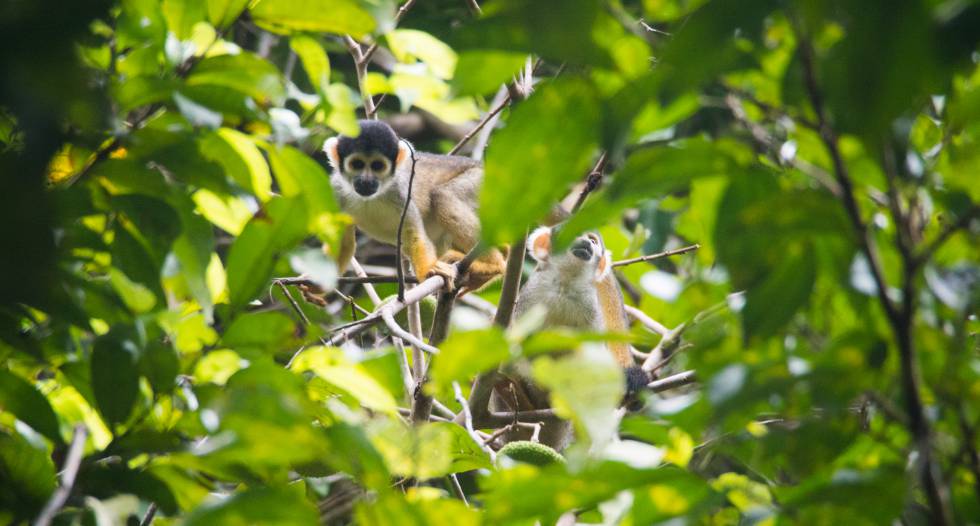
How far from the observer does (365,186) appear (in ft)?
13.1

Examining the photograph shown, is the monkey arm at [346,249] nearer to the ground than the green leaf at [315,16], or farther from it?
nearer to the ground

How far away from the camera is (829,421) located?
102cm

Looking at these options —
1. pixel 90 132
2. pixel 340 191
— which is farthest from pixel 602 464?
pixel 340 191

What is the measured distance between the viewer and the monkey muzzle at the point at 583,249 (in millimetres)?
3716

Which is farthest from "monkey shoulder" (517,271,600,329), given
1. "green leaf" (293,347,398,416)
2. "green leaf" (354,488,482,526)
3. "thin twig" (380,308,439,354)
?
"green leaf" (354,488,482,526)

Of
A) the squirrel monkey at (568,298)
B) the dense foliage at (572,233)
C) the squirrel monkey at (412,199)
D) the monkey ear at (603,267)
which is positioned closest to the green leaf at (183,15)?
the dense foliage at (572,233)

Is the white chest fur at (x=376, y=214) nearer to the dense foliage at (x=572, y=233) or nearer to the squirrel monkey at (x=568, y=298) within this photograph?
the squirrel monkey at (x=568, y=298)

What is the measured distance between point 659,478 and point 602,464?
3.0 inches

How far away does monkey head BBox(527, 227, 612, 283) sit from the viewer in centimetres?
373

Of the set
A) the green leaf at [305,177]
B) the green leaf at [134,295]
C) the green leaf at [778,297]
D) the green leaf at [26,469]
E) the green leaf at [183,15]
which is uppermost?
the green leaf at [183,15]

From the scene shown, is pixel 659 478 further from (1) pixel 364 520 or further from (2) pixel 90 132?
(2) pixel 90 132

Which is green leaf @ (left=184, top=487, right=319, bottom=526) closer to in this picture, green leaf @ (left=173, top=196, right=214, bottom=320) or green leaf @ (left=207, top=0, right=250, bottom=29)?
green leaf @ (left=173, top=196, right=214, bottom=320)

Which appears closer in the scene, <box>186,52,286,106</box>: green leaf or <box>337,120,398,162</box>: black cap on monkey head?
<box>186,52,286,106</box>: green leaf

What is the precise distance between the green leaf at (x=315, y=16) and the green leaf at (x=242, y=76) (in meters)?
0.09
